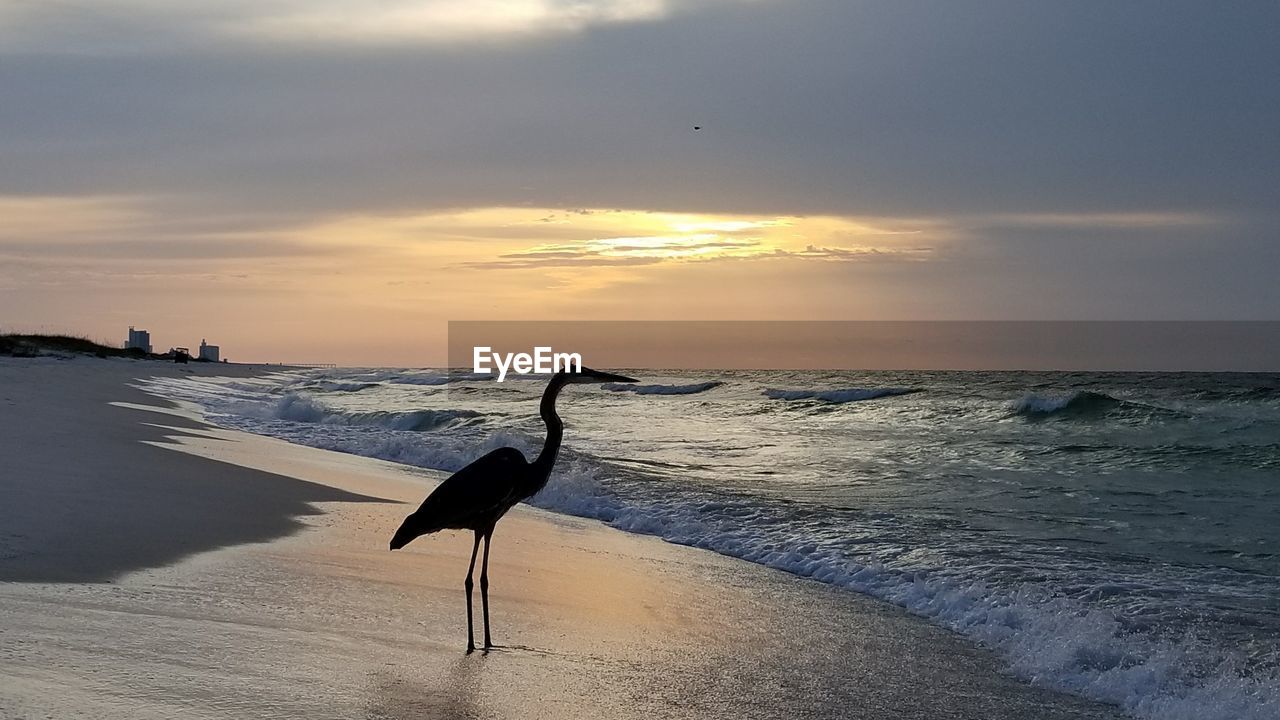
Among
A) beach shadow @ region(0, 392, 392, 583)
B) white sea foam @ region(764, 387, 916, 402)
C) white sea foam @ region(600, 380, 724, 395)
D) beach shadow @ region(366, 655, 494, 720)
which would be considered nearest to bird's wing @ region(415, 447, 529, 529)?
beach shadow @ region(366, 655, 494, 720)

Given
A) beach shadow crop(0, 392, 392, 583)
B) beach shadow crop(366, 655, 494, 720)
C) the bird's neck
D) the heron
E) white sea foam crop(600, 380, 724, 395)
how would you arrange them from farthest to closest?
white sea foam crop(600, 380, 724, 395) → beach shadow crop(0, 392, 392, 583) → the bird's neck → the heron → beach shadow crop(366, 655, 494, 720)

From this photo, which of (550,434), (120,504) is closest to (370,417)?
(120,504)

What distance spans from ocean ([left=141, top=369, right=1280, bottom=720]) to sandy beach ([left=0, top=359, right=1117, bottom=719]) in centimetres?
62

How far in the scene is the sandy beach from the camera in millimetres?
4934

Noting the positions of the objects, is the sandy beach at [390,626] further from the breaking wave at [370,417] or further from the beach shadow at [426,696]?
the breaking wave at [370,417]

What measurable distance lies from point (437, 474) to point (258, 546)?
29.2 ft

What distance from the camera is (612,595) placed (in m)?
8.23

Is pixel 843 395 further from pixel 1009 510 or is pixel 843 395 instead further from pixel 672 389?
pixel 1009 510

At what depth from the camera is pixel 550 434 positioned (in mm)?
7379

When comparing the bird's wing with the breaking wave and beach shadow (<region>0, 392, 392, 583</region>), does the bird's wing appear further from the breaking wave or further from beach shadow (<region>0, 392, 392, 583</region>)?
the breaking wave

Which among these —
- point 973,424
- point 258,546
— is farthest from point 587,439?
point 258,546

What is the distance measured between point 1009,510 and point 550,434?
27.3 feet

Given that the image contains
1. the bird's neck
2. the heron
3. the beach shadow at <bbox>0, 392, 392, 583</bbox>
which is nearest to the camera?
the heron

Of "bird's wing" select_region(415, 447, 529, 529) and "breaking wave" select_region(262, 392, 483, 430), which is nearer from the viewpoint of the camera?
"bird's wing" select_region(415, 447, 529, 529)
